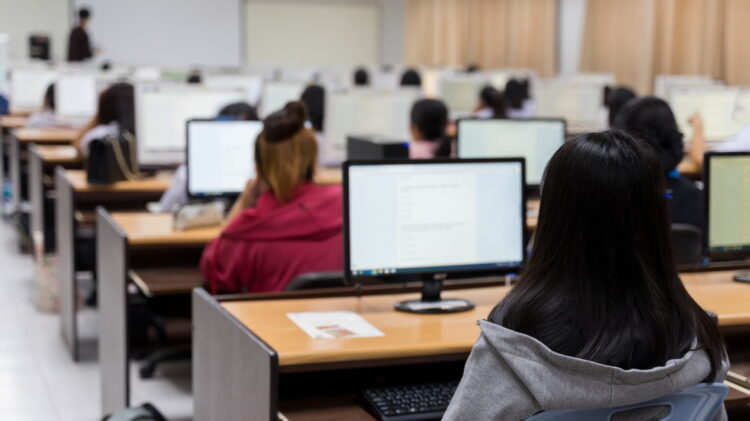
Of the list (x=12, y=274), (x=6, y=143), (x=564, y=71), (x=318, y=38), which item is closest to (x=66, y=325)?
(x=12, y=274)

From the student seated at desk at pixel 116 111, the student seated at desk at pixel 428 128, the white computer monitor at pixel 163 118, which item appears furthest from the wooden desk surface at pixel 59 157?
the student seated at desk at pixel 428 128

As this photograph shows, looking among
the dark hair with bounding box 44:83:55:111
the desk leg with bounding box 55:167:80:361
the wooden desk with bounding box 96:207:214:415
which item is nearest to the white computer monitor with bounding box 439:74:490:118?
the dark hair with bounding box 44:83:55:111

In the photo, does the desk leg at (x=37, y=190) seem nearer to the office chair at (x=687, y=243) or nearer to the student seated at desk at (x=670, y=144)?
the student seated at desk at (x=670, y=144)

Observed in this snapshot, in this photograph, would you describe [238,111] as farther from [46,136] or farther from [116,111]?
[46,136]

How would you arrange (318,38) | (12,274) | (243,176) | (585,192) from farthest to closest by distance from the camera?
(318,38) → (12,274) → (243,176) → (585,192)

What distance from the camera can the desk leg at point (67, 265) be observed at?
4648mm

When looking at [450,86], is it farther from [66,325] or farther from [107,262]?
[107,262]

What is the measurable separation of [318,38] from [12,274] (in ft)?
37.3

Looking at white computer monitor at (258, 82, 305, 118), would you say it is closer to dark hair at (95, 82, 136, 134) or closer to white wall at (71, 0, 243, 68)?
dark hair at (95, 82, 136, 134)

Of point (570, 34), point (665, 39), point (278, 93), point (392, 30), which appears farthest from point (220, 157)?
point (392, 30)

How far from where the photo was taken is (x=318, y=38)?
17.2 meters

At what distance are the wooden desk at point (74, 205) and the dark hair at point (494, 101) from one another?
316 centimetres

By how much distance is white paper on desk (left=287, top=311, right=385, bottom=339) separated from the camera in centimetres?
237

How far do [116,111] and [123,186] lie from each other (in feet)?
2.43
